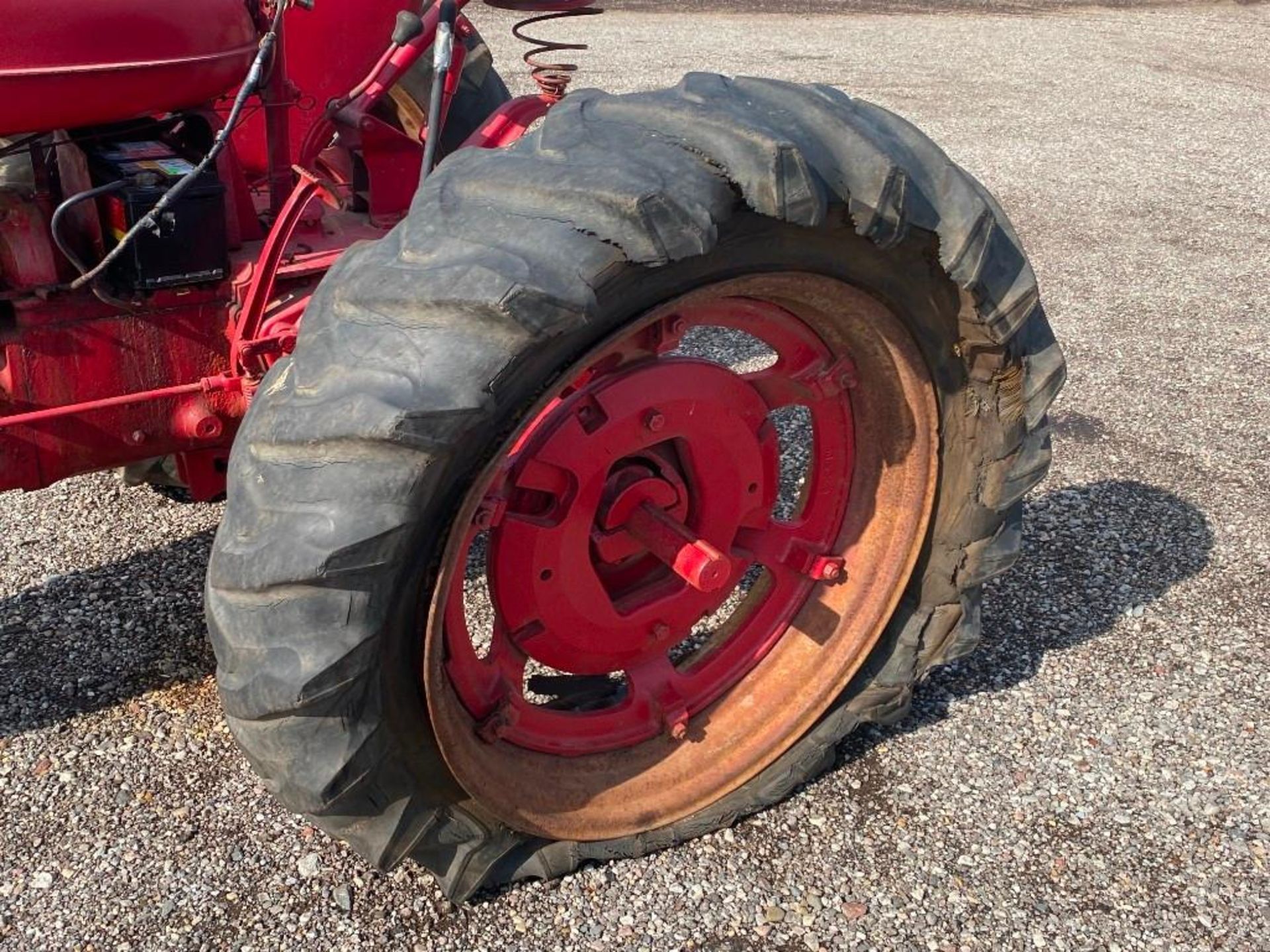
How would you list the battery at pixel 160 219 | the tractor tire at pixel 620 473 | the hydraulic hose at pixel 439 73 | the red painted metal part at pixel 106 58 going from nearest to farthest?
the tractor tire at pixel 620 473 → the red painted metal part at pixel 106 58 → the battery at pixel 160 219 → the hydraulic hose at pixel 439 73

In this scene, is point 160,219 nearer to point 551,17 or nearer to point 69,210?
point 69,210

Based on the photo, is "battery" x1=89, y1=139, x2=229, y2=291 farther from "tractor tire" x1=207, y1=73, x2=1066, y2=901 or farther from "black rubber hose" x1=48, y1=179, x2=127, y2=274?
"tractor tire" x1=207, y1=73, x2=1066, y2=901

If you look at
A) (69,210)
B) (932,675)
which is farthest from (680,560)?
(69,210)

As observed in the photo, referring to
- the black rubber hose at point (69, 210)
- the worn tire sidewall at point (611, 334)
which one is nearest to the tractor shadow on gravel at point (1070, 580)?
the worn tire sidewall at point (611, 334)

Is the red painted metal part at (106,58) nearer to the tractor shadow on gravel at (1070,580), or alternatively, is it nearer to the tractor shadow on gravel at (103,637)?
the tractor shadow on gravel at (103,637)

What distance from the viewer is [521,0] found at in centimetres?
260

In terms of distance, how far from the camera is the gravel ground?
2055 mm

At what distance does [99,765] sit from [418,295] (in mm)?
1362

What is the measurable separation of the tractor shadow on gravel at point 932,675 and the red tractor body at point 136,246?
1.54ft

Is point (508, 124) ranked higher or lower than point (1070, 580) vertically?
higher

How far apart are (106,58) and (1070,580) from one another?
2402 mm

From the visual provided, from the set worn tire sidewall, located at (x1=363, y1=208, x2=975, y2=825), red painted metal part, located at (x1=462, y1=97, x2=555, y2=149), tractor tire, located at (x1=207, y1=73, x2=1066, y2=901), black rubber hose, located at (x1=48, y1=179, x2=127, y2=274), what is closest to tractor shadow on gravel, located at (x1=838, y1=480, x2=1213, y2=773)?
tractor tire, located at (x1=207, y1=73, x2=1066, y2=901)

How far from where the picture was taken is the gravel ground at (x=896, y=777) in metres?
2.05

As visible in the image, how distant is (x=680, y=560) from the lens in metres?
2.03
